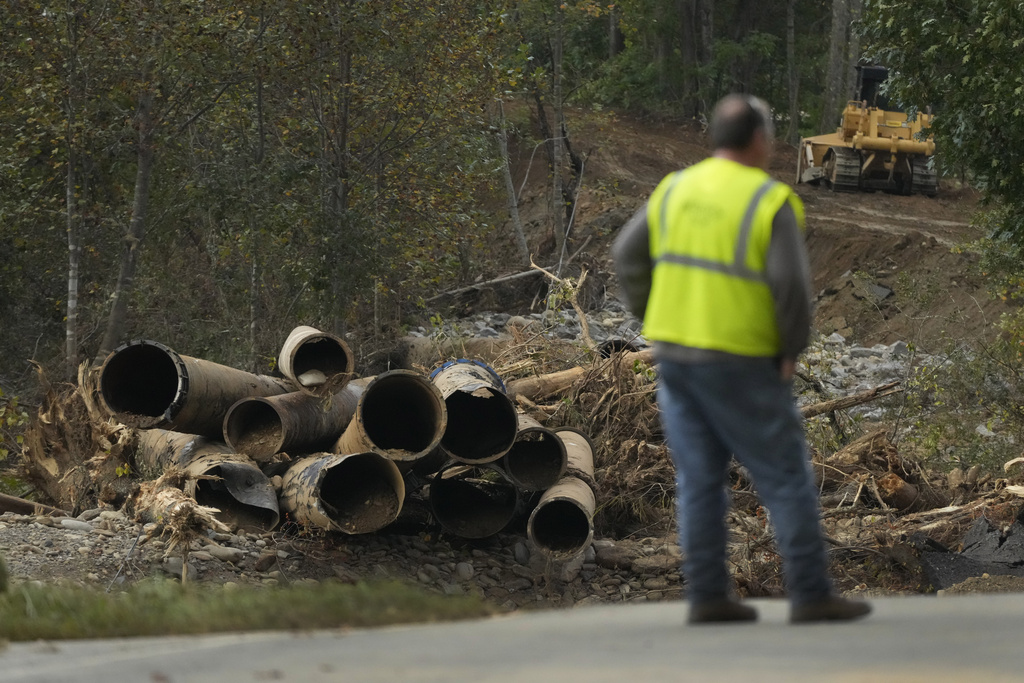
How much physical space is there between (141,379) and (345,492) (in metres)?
Result: 1.99

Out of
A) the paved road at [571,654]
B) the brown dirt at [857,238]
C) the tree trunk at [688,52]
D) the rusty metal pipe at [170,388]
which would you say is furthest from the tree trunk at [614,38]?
the paved road at [571,654]

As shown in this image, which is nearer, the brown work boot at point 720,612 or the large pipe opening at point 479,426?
the brown work boot at point 720,612

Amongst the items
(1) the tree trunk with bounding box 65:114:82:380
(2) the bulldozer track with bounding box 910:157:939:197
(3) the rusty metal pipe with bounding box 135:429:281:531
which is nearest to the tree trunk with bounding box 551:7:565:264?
(2) the bulldozer track with bounding box 910:157:939:197

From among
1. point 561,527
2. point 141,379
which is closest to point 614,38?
point 141,379

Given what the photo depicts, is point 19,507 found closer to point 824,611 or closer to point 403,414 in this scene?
point 403,414

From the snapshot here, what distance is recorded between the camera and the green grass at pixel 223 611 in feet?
12.0

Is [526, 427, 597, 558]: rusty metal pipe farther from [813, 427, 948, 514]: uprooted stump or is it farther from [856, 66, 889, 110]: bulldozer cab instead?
[856, 66, 889, 110]: bulldozer cab

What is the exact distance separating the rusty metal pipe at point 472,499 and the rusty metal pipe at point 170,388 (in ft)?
4.85

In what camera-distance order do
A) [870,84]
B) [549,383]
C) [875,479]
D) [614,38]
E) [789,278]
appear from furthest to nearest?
[614,38]
[870,84]
[549,383]
[875,479]
[789,278]

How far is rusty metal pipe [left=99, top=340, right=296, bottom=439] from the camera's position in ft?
28.8

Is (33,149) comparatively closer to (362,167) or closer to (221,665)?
(362,167)

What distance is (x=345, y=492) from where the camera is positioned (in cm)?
902

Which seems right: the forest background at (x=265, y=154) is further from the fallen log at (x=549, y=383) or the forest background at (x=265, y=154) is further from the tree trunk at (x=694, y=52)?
the tree trunk at (x=694, y=52)

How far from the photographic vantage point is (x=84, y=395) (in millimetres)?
9883
